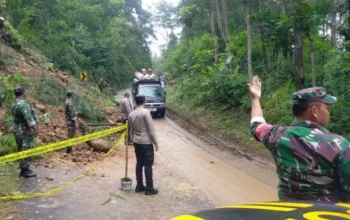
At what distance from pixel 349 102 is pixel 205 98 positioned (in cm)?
961

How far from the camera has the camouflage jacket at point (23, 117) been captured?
25.3 feet

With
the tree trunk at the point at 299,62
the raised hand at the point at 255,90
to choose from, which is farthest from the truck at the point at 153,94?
the raised hand at the point at 255,90

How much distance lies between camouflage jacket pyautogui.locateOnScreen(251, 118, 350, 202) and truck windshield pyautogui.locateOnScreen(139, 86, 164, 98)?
18.3 metres

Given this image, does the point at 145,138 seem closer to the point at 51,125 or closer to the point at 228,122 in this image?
the point at 51,125

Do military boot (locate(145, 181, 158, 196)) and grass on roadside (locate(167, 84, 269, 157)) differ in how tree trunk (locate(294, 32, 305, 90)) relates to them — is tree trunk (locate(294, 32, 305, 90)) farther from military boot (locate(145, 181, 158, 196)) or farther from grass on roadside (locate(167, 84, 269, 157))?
military boot (locate(145, 181, 158, 196))

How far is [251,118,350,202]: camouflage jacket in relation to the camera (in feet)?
7.80

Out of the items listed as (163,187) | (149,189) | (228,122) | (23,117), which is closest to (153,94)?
(228,122)

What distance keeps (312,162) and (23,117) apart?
6567 mm

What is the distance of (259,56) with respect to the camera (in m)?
21.2

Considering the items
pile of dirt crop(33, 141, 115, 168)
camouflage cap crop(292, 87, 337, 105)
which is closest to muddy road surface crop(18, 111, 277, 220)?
pile of dirt crop(33, 141, 115, 168)

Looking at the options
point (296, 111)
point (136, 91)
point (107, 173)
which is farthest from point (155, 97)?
point (296, 111)

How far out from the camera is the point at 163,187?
7.98 metres

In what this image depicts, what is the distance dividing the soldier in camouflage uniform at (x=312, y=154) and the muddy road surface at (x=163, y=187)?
158 inches

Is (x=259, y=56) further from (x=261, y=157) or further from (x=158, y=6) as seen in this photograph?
(x=158, y=6)
